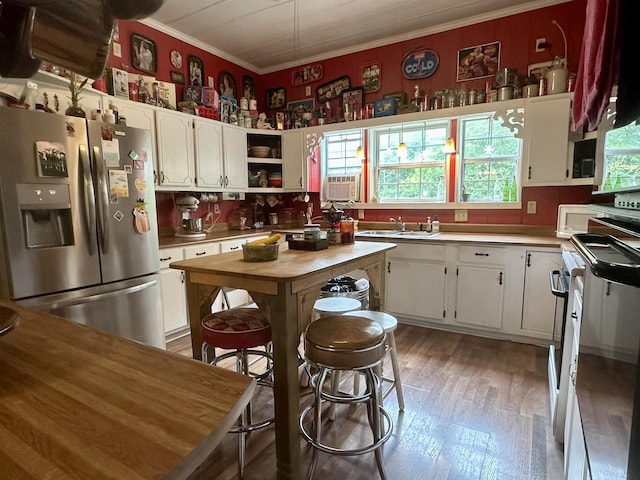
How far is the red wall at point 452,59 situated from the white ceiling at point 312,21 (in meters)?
0.09

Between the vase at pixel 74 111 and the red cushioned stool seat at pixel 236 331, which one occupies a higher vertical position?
the vase at pixel 74 111

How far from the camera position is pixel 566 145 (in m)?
2.87

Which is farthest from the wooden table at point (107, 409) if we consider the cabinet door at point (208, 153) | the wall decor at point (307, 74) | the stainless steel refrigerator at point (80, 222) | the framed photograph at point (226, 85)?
the wall decor at point (307, 74)

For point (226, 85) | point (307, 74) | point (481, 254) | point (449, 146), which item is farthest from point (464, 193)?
point (226, 85)

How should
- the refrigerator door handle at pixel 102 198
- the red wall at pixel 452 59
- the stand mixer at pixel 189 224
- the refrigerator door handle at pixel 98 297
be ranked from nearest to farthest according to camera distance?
the refrigerator door handle at pixel 98 297, the refrigerator door handle at pixel 102 198, the red wall at pixel 452 59, the stand mixer at pixel 189 224

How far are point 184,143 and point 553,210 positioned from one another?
3.52 meters

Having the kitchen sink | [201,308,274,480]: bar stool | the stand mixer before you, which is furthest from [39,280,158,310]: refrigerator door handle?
the kitchen sink

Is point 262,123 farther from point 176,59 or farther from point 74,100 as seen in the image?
point 74,100

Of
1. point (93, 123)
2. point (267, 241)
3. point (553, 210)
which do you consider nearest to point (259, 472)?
point (267, 241)

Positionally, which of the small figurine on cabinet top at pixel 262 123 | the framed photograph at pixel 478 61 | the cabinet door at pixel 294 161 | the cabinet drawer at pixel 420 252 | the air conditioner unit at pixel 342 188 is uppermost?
the framed photograph at pixel 478 61

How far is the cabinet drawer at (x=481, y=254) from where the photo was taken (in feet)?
9.75

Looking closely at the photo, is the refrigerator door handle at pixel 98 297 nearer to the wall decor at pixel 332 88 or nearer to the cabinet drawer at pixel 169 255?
the cabinet drawer at pixel 169 255

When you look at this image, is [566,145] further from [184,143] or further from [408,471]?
[184,143]

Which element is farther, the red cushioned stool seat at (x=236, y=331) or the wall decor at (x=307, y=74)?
the wall decor at (x=307, y=74)
